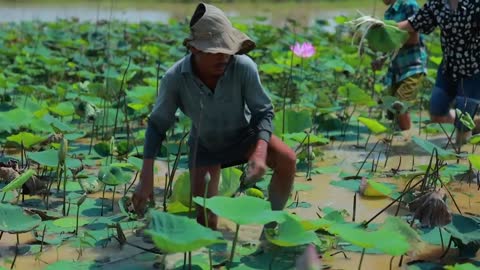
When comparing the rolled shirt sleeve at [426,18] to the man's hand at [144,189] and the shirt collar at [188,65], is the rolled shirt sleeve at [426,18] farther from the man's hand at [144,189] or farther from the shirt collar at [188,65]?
the man's hand at [144,189]

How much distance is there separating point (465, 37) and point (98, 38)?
15.0 ft

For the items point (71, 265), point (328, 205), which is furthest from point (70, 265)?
point (328, 205)

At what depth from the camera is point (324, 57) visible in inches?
225

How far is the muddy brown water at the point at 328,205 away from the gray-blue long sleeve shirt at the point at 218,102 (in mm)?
302

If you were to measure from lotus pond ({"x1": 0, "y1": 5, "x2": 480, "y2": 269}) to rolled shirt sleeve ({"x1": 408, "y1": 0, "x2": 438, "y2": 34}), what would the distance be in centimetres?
38

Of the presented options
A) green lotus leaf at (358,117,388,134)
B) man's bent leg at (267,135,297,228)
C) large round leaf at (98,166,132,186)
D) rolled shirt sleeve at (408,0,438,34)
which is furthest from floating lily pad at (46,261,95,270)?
rolled shirt sleeve at (408,0,438,34)

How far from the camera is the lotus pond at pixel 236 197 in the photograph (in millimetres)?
1771

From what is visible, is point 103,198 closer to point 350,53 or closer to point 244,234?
point 244,234

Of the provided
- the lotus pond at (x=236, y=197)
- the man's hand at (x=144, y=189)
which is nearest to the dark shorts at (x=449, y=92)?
the lotus pond at (x=236, y=197)

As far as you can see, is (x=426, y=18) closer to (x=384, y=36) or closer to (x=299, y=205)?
(x=384, y=36)

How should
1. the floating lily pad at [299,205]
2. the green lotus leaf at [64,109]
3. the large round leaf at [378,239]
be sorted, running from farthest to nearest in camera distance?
the green lotus leaf at [64,109]
the floating lily pad at [299,205]
the large round leaf at [378,239]

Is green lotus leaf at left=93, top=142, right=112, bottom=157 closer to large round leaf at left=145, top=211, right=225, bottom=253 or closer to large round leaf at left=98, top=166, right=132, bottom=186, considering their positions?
large round leaf at left=98, top=166, right=132, bottom=186

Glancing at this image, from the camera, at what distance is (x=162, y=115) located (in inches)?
86.4

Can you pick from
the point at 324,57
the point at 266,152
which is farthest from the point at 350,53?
the point at 266,152
